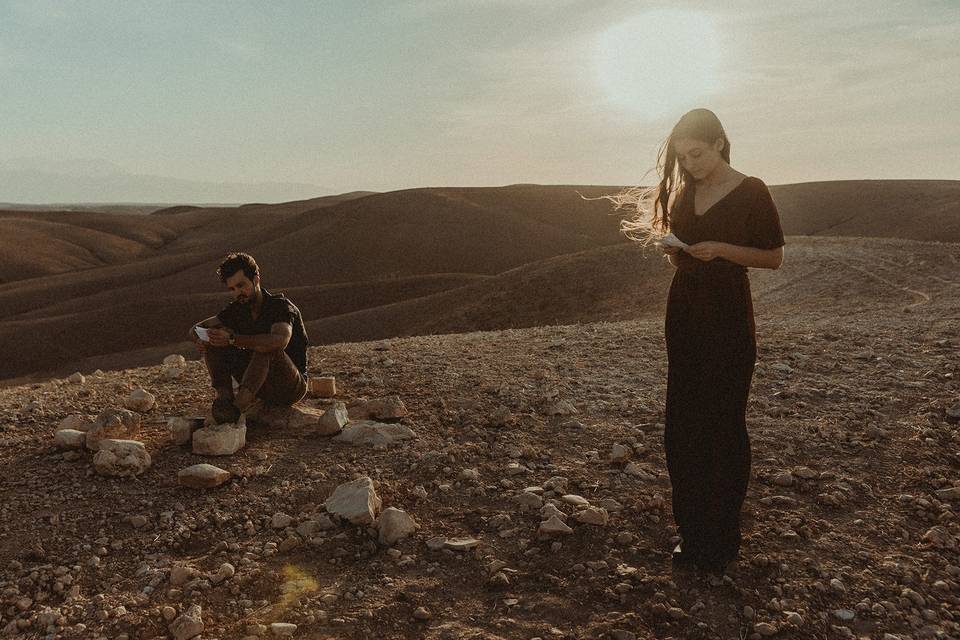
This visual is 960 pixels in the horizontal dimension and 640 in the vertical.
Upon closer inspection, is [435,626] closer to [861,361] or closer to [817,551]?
[817,551]

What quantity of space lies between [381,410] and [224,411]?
1245 millimetres

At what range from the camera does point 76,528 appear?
4215 millimetres

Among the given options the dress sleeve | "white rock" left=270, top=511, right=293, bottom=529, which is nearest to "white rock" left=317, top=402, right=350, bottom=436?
"white rock" left=270, top=511, right=293, bottom=529

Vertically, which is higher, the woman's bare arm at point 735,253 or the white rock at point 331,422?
the woman's bare arm at point 735,253

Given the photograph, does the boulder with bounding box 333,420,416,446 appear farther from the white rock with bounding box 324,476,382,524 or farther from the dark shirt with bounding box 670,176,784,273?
the dark shirt with bounding box 670,176,784,273

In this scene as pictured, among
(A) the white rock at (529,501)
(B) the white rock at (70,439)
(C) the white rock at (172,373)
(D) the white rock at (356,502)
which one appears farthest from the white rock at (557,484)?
(C) the white rock at (172,373)

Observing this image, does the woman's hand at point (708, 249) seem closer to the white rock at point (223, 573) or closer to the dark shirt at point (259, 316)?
the white rock at point (223, 573)

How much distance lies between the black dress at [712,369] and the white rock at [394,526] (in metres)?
1.55

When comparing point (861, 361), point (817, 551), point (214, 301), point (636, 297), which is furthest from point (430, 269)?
point (817, 551)

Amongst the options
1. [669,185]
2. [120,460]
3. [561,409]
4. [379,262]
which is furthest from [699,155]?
[379,262]

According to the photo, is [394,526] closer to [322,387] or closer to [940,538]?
[322,387]

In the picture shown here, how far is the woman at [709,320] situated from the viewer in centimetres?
349

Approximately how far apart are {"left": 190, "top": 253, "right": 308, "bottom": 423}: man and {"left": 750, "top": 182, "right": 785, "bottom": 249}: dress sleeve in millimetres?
3287

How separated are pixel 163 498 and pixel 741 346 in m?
3.64
